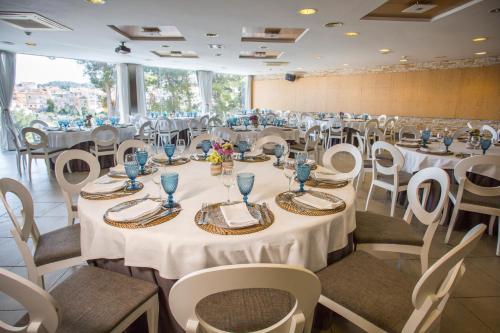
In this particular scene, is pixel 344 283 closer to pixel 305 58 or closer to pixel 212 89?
pixel 305 58

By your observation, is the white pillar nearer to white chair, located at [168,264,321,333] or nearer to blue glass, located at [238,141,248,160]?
blue glass, located at [238,141,248,160]

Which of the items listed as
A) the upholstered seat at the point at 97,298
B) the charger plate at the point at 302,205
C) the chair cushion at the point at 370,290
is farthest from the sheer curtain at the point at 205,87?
the chair cushion at the point at 370,290

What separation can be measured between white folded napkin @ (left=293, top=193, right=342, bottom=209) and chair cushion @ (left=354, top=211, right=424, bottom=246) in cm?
45

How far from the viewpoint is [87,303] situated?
114cm

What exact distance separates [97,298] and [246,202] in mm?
829

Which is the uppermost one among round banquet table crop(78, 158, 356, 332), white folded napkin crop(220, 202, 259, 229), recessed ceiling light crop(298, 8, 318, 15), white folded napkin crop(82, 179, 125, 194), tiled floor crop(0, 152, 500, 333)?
recessed ceiling light crop(298, 8, 318, 15)

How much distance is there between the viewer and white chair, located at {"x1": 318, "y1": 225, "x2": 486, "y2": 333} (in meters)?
0.90

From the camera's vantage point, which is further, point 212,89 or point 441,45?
point 212,89

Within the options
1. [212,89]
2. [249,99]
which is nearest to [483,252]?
[212,89]

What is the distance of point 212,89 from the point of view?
13.2 m

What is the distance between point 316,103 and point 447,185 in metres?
11.5

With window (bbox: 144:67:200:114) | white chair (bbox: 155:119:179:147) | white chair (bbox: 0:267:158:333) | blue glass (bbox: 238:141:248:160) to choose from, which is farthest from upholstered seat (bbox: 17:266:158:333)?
window (bbox: 144:67:200:114)

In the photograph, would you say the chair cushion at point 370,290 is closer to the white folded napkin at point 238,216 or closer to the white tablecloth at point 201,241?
the white tablecloth at point 201,241

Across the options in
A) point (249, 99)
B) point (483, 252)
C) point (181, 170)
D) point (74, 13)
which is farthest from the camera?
point (249, 99)
